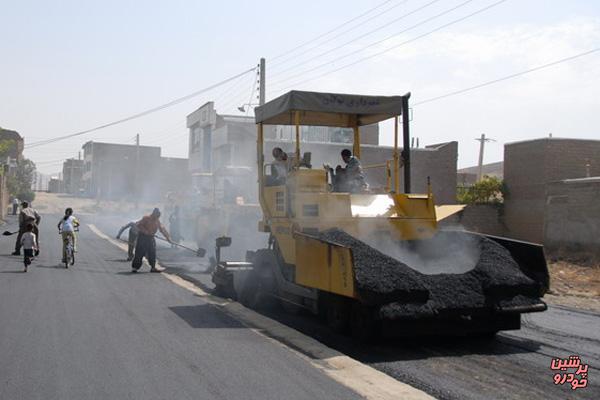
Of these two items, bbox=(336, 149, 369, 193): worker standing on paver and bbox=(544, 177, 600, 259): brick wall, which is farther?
bbox=(544, 177, 600, 259): brick wall

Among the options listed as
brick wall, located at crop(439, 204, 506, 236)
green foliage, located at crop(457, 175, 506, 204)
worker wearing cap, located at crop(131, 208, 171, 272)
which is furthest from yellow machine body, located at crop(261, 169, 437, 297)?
→ green foliage, located at crop(457, 175, 506, 204)

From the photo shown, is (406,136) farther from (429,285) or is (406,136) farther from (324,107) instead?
(429,285)

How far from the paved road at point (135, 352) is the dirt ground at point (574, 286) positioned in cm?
729

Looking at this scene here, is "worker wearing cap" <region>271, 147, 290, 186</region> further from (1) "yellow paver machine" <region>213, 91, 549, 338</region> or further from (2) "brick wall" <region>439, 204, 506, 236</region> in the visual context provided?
(2) "brick wall" <region>439, 204, 506, 236</region>

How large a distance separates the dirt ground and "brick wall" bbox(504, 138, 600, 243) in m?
3.36

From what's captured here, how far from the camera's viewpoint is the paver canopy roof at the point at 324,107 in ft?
31.9

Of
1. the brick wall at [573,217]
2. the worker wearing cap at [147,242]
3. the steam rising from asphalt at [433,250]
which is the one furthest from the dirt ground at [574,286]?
the worker wearing cap at [147,242]

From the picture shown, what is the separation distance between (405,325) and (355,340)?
744 millimetres

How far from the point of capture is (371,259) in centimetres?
768

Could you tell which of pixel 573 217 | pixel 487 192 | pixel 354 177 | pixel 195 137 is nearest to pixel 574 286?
pixel 573 217

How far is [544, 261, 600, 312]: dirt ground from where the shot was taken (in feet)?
44.0

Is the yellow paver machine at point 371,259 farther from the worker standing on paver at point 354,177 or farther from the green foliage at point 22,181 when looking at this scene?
the green foliage at point 22,181

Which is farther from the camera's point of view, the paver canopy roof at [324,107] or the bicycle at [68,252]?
the bicycle at [68,252]

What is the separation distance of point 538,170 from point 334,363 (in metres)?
17.2
